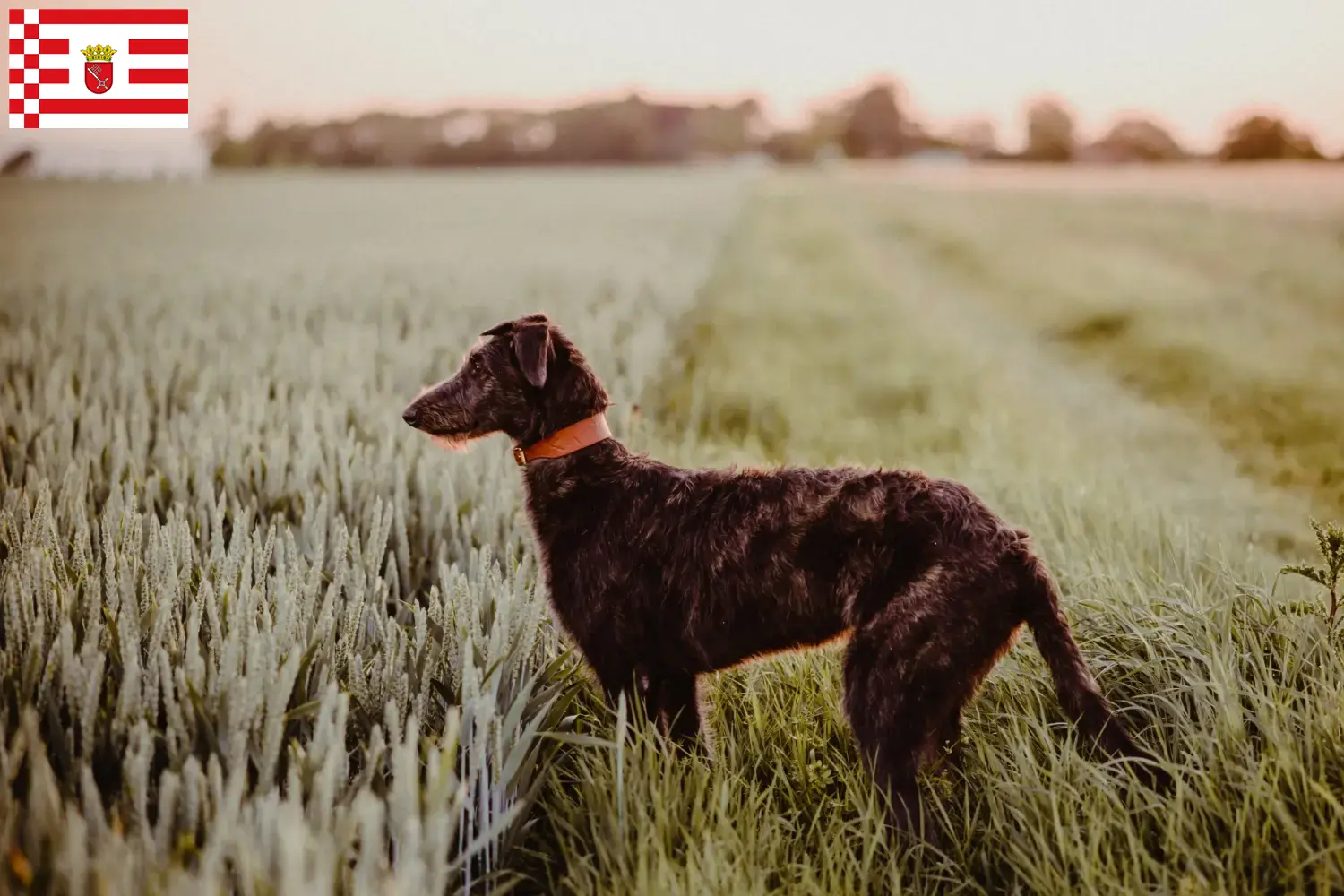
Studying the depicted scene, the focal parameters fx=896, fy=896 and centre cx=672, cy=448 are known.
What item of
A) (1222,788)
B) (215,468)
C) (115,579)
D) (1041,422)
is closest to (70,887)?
(115,579)

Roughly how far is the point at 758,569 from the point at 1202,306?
1116 centimetres

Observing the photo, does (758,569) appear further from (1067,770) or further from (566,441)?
(1067,770)

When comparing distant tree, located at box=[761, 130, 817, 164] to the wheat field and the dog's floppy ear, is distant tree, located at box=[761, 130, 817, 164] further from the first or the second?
the dog's floppy ear

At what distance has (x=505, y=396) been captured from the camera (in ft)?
7.73

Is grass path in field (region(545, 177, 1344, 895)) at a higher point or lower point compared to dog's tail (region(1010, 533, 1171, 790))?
lower

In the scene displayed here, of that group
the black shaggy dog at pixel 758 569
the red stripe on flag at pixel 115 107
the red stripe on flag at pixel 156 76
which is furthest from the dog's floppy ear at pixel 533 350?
the red stripe on flag at pixel 156 76

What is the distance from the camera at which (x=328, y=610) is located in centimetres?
232

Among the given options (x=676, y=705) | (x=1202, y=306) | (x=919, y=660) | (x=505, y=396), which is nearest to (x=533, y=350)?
(x=505, y=396)

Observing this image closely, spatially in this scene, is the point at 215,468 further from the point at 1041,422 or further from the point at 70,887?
the point at 1041,422

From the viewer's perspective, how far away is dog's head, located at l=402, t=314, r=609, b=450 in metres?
2.35

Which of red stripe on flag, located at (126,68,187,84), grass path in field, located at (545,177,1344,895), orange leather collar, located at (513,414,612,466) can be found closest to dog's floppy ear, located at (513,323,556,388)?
orange leather collar, located at (513,414,612,466)

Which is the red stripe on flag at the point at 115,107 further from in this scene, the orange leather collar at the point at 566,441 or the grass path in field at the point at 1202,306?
the grass path in field at the point at 1202,306

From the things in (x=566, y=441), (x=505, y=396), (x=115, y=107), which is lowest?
(x=566, y=441)

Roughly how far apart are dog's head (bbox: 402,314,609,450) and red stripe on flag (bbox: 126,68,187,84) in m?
3.43
